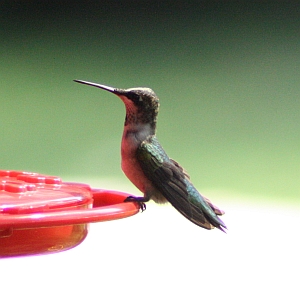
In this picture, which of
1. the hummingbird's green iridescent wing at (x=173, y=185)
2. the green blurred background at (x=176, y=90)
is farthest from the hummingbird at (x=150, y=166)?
the green blurred background at (x=176, y=90)

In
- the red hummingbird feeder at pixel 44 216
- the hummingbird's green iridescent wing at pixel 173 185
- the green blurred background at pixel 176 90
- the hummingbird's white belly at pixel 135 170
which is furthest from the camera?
the green blurred background at pixel 176 90

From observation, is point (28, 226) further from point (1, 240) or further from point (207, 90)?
point (207, 90)

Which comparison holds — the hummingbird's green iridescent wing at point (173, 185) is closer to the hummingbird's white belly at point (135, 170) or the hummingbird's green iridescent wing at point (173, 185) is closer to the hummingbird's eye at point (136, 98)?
the hummingbird's white belly at point (135, 170)

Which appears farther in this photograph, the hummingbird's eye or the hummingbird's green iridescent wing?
the hummingbird's eye

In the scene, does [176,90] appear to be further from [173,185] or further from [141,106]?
[173,185]

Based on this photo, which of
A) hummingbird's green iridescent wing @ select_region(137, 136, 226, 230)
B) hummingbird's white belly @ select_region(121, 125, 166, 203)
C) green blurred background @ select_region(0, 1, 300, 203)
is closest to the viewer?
hummingbird's green iridescent wing @ select_region(137, 136, 226, 230)

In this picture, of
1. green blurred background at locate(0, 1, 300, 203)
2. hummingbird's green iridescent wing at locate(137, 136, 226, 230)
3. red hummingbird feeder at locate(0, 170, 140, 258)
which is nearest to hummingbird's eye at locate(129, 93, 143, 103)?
hummingbird's green iridescent wing at locate(137, 136, 226, 230)

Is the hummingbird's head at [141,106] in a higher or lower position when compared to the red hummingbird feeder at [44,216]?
higher

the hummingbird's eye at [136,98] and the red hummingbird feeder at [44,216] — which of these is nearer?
the red hummingbird feeder at [44,216]

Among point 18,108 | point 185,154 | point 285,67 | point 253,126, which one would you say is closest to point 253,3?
point 285,67

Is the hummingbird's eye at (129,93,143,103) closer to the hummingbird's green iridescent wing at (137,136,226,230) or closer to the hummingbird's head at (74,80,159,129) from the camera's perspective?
the hummingbird's head at (74,80,159,129)
